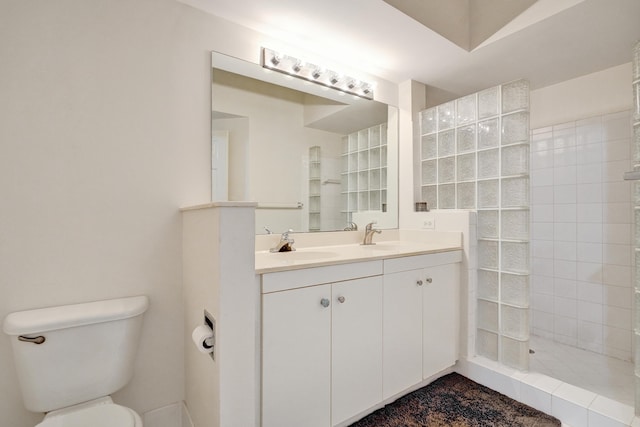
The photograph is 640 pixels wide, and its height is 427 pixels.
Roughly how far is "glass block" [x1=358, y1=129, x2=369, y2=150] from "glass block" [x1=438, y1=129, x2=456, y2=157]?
557mm

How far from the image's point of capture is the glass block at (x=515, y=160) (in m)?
1.82

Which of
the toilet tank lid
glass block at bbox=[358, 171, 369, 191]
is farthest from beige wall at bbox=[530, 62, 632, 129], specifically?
the toilet tank lid

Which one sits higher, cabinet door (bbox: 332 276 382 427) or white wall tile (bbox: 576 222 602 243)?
white wall tile (bbox: 576 222 602 243)

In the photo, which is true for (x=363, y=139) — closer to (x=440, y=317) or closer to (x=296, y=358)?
(x=440, y=317)

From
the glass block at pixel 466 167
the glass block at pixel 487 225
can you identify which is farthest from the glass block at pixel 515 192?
→ the glass block at pixel 466 167

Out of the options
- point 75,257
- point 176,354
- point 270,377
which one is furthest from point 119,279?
point 270,377

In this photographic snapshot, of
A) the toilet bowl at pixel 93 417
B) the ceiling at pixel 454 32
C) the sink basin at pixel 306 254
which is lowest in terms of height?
the toilet bowl at pixel 93 417

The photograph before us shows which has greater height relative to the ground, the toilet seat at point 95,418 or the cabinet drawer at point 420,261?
the cabinet drawer at point 420,261

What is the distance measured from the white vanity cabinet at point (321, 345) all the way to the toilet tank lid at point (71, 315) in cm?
58

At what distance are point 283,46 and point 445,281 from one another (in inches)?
70.5

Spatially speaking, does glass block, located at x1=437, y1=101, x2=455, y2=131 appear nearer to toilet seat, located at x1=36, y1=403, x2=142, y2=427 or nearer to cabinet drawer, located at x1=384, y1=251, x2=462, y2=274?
cabinet drawer, located at x1=384, y1=251, x2=462, y2=274

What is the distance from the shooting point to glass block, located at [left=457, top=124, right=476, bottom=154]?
207cm

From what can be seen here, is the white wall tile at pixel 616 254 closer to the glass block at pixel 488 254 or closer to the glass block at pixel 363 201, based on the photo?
the glass block at pixel 488 254

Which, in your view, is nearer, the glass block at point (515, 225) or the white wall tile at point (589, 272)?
the glass block at point (515, 225)
